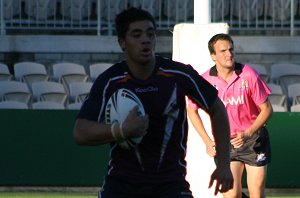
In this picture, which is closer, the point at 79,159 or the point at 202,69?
the point at 202,69

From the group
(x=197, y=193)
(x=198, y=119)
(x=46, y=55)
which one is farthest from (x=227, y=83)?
(x=46, y=55)

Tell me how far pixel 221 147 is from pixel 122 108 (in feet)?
2.35

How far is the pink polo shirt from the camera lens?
36.3ft

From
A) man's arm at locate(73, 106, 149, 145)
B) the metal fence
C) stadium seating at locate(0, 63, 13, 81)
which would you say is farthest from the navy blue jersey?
the metal fence

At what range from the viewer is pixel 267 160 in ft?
36.9

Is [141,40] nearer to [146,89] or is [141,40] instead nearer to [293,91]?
[146,89]

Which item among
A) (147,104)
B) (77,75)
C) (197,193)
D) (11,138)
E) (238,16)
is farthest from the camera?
(238,16)

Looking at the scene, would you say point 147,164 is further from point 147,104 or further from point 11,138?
point 11,138

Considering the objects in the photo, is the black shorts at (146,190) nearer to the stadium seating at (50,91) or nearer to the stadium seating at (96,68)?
the stadium seating at (50,91)

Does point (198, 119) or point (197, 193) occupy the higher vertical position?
point (198, 119)

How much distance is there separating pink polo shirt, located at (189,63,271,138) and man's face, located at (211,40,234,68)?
0.55 ft

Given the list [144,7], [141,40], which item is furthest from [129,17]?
[144,7]

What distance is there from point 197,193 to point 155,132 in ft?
17.3

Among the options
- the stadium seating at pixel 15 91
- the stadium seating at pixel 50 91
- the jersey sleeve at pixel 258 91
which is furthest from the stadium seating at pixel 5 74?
the jersey sleeve at pixel 258 91
